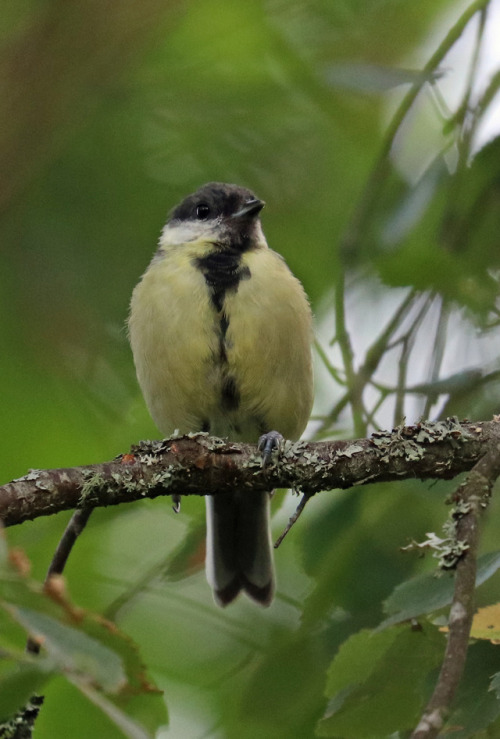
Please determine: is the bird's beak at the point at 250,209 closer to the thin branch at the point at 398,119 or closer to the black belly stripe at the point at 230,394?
the thin branch at the point at 398,119

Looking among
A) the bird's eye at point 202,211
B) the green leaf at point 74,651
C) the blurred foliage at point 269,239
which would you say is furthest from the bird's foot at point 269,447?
the bird's eye at point 202,211

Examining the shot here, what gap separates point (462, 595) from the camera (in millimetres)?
1959

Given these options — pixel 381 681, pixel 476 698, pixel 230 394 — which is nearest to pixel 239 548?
pixel 230 394

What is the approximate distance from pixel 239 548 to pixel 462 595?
2645 mm

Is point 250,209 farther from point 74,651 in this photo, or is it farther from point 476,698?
point 74,651

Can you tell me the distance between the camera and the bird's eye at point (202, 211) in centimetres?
463

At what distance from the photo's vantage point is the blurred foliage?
3.57 meters

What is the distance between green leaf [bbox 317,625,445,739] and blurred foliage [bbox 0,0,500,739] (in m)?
0.21

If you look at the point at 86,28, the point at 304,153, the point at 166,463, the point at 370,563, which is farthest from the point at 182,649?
the point at 86,28

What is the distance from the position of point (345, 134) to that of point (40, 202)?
1.69 metres

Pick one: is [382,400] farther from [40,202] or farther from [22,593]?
[22,593]

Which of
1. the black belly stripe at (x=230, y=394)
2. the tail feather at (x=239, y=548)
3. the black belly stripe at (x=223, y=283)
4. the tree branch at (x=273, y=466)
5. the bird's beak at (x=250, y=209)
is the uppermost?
the bird's beak at (x=250, y=209)

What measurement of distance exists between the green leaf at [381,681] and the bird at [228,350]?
4.65 feet

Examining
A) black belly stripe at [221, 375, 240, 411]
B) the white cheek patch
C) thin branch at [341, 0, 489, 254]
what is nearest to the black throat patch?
the white cheek patch
